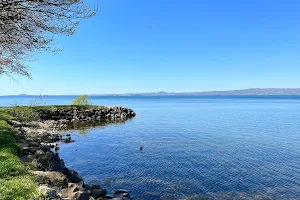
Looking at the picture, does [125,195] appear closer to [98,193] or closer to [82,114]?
[98,193]

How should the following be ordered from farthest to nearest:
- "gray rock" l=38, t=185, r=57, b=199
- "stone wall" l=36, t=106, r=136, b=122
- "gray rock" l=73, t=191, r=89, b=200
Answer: "stone wall" l=36, t=106, r=136, b=122 < "gray rock" l=73, t=191, r=89, b=200 < "gray rock" l=38, t=185, r=57, b=199

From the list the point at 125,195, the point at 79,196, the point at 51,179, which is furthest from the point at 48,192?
the point at 125,195

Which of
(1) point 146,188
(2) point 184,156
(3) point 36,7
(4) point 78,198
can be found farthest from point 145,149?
(3) point 36,7

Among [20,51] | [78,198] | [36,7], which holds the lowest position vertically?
[78,198]

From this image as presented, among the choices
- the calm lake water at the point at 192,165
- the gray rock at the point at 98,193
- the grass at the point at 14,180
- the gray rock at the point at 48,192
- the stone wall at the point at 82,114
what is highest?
the grass at the point at 14,180

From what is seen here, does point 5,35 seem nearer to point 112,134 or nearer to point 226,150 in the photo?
point 226,150

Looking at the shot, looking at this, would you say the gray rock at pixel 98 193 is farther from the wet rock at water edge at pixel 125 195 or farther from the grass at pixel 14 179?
the grass at pixel 14 179

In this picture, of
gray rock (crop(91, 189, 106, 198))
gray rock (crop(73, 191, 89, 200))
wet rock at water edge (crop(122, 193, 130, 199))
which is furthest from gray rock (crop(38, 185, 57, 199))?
wet rock at water edge (crop(122, 193, 130, 199))

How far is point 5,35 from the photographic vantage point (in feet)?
47.3

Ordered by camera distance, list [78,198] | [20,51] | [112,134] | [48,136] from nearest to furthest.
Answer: [78,198] → [20,51] → [48,136] → [112,134]

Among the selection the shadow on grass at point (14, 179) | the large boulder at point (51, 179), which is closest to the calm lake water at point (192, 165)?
the large boulder at point (51, 179)

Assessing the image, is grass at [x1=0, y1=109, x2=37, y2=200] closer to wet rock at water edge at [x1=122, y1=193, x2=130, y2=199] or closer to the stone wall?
wet rock at water edge at [x1=122, y1=193, x2=130, y2=199]

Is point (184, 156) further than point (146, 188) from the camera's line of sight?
Yes

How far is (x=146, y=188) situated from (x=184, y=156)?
9.46m
